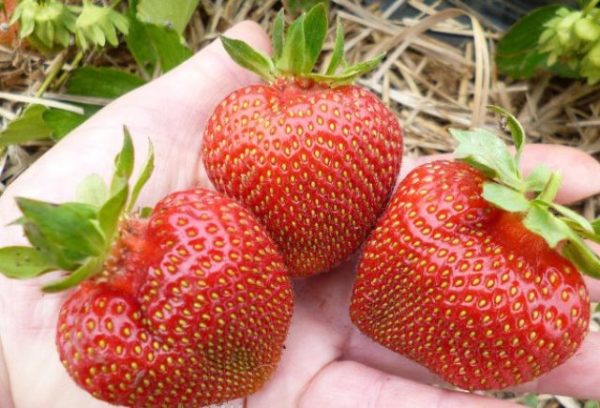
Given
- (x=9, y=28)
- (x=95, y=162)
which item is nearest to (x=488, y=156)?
(x=95, y=162)

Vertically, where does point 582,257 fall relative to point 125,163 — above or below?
below

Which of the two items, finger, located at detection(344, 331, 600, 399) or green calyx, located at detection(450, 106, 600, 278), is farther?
finger, located at detection(344, 331, 600, 399)

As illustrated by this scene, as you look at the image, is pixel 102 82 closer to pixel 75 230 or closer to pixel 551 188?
pixel 75 230

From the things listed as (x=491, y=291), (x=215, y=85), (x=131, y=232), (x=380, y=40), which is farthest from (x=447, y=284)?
(x=380, y=40)

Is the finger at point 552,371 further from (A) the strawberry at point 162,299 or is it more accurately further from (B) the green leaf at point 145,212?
(B) the green leaf at point 145,212

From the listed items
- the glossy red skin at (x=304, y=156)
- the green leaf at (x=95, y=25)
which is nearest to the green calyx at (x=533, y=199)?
the glossy red skin at (x=304, y=156)

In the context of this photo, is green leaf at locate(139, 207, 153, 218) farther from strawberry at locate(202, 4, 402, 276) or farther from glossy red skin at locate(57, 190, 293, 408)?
strawberry at locate(202, 4, 402, 276)

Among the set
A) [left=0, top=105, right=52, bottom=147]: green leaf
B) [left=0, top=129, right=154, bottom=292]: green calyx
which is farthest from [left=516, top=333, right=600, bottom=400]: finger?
[left=0, top=105, right=52, bottom=147]: green leaf
